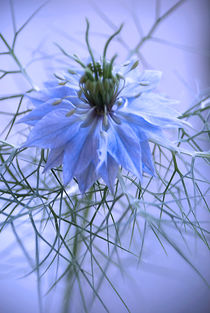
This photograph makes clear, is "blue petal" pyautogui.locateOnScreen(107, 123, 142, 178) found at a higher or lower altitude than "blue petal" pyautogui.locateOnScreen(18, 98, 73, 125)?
lower

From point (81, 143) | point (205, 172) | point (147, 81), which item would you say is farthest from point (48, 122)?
point (205, 172)

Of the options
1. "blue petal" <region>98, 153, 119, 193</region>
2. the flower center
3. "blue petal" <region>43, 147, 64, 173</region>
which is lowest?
"blue petal" <region>98, 153, 119, 193</region>

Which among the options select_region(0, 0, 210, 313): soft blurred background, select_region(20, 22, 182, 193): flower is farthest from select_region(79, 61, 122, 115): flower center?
select_region(0, 0, 210, 313): soft blurred background

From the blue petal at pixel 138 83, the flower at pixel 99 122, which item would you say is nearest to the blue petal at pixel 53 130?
the flower at pixel 99 122

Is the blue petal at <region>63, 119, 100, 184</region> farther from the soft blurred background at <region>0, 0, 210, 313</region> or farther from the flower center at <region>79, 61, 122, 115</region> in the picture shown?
the soft blurred background at <region>0, 0, 210, 313</region>

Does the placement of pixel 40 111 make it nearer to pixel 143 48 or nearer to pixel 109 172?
pixel 109 172

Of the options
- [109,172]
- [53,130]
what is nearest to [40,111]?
[53,130]

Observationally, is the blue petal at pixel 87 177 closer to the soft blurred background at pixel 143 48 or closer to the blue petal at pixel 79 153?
the blue petal at pixel 79 153

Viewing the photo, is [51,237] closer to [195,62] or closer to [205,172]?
[205,172]

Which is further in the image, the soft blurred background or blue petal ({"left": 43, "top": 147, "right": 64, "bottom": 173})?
the soft blurred background
